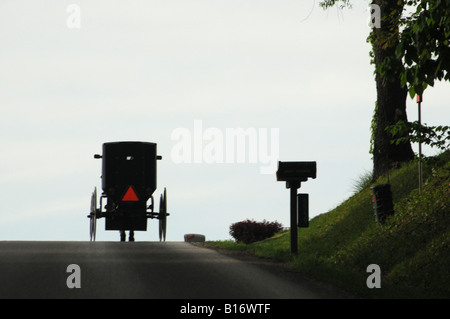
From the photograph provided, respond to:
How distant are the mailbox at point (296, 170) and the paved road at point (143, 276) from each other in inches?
89.3

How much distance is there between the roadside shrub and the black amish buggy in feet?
15.6

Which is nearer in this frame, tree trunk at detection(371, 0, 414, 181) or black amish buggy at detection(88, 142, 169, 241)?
tree trunk at detection(371, 0, 414, 181)

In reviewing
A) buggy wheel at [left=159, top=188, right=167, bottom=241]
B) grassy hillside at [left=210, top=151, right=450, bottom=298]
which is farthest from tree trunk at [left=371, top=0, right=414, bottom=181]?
buggy wheel at [left=159, top=188, right=167, bottom=241]

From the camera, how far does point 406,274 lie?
1506 centimetres

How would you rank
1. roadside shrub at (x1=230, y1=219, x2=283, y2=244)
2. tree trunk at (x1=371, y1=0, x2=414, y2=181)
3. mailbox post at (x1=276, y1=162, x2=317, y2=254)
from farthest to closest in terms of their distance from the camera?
roadside shrub at (x1=230, y1=219, x2=283, y2=244) → tree trunk at (x1=371, y1=0, x2=414, y2=181) → mailbox post at (x1=276, y1=162, x2=317, y2=254)

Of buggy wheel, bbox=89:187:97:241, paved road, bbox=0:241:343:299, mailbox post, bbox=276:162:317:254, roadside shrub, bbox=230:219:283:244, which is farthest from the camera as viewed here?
roadside shrub, bbox=230:219:283:244

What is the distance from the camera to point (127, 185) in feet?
92.4

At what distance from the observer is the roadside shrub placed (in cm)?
3184

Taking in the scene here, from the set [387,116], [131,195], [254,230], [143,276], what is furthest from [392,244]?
[254,230]

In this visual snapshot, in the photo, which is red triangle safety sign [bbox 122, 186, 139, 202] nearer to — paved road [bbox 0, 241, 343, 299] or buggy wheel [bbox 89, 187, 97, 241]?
buggy wheel [bbox 89, 187, 97, 241]

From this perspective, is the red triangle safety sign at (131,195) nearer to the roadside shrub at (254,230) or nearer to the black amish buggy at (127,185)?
the black amish buggy at (127,185)

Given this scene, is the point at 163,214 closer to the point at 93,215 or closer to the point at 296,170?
the point at 93,215
